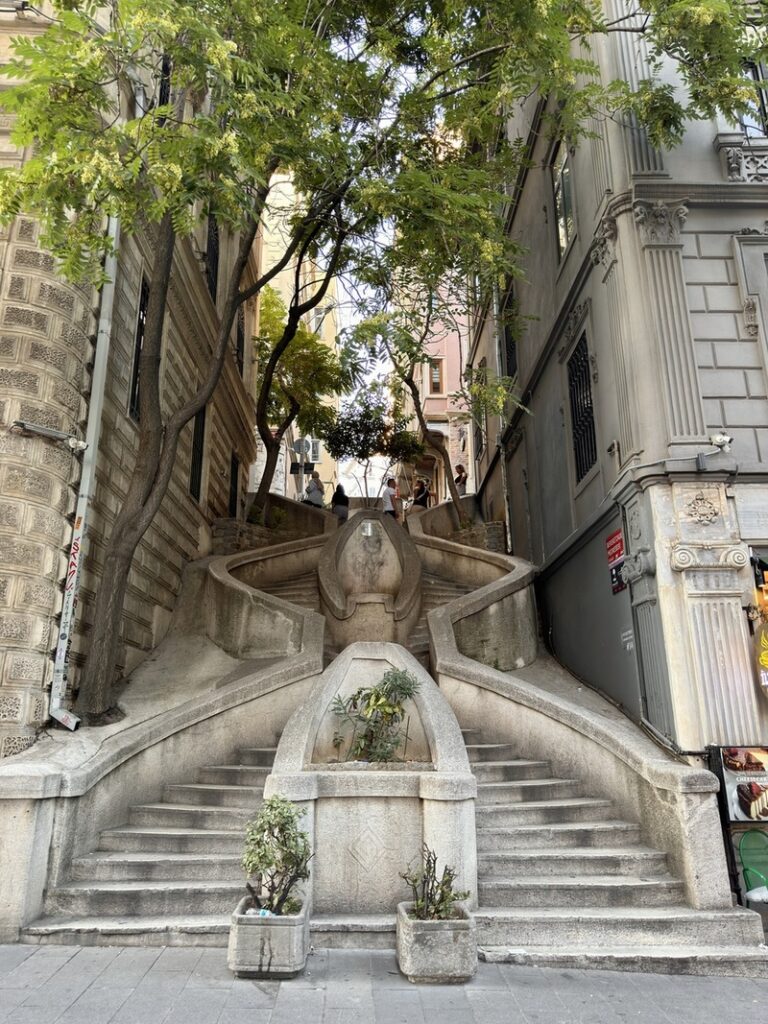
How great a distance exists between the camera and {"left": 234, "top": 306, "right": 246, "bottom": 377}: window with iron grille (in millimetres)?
18891

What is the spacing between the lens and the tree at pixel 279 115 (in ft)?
21.9

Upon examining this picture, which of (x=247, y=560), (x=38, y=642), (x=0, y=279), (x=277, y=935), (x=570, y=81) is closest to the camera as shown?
(x=277, y=935)

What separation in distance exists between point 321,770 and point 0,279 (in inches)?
264

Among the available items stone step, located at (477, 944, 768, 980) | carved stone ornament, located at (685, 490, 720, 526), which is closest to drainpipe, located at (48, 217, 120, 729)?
stone step, located at (477, 944, 768, 980)

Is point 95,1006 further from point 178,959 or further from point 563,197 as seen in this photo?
point 563,197

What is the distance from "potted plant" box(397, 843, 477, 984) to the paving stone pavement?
9 cm

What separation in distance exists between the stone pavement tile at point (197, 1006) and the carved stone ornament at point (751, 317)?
909cm

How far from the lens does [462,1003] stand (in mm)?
4660

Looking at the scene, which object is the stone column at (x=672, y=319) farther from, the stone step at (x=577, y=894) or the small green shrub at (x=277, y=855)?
the small green shrub at (x=277, y=855)

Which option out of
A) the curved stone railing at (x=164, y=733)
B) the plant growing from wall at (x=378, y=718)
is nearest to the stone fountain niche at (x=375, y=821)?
the plant growing from wall at (x=378, y=718)

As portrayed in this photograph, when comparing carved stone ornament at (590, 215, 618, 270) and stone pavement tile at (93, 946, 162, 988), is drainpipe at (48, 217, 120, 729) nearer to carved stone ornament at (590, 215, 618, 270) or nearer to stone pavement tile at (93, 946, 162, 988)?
stone pavement tile at (93, 946, 162, 988)

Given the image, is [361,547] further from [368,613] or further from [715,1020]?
[715,1020]

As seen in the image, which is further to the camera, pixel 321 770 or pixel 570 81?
pixel 570 81

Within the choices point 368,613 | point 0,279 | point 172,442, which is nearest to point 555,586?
point 368,613
